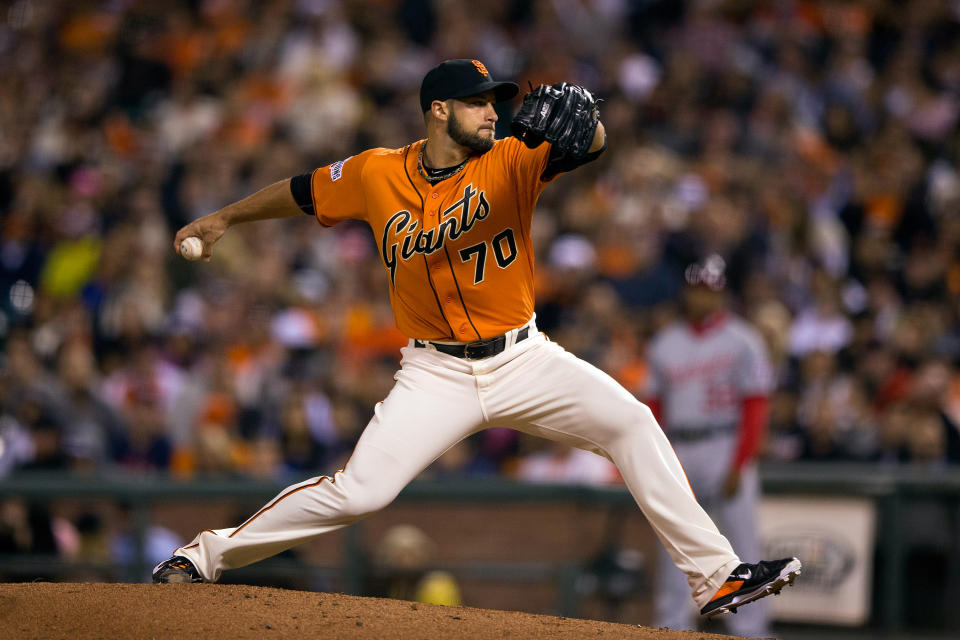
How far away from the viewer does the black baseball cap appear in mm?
4219

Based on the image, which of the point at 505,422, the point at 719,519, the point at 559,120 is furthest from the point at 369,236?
the point at 559,120

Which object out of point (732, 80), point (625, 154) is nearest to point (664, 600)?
point (625, 154)

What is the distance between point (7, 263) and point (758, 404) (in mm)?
6175

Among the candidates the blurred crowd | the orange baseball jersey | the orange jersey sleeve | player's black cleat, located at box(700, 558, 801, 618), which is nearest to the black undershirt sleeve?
the orange jersey sleeve

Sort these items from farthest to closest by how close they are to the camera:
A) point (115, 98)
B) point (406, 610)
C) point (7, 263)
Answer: point (115, 98) < point (7, 263) < point (406, 610)

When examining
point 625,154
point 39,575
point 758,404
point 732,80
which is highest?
point 732,80

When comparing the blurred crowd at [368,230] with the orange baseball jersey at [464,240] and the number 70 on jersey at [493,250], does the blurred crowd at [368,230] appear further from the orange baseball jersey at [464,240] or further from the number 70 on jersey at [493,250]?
the number 70 on jersey at [493,250]

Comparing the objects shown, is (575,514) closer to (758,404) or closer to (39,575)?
(758,404)

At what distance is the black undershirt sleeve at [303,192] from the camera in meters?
4.55

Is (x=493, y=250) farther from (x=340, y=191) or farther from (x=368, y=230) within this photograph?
(x=368, y=230)

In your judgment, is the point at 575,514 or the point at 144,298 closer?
the point at 575,514

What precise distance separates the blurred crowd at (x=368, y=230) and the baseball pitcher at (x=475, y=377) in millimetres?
3120

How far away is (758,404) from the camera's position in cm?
646

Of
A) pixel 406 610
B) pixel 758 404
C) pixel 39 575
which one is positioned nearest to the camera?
Result: pixel 406 610
